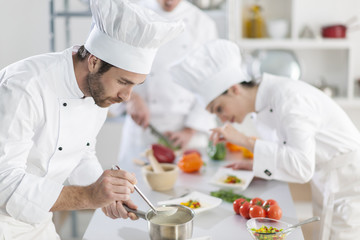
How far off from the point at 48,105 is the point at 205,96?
901 mm

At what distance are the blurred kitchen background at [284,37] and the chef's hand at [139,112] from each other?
3.38 ft

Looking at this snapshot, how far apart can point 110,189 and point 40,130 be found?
311mm

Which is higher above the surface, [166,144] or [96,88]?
[96,88]

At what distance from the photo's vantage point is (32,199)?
1.21m

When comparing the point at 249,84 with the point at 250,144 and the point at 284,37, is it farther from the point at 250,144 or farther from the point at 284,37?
the point at 284,37

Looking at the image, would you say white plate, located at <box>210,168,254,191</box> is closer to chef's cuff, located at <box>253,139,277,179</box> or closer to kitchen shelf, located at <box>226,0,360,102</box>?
chef's cuff, located at <box>253,139,277,179</box>

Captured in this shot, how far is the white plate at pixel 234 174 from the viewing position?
183 cm

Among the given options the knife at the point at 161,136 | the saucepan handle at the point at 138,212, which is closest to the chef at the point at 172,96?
the knife at the point at 161,136

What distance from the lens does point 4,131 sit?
47.3 inches

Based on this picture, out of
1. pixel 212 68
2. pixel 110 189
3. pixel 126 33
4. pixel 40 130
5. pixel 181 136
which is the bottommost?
pixel 181 136

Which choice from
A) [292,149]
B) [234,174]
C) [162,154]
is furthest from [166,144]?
[292,149]

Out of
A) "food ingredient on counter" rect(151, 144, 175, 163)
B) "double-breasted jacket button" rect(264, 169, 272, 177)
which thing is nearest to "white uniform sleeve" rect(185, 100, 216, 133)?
"food ingredient on counter" rect(151, 144, 175, 163)

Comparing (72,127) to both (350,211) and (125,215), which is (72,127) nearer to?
(125,215)

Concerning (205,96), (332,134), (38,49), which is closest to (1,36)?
(38,49)
